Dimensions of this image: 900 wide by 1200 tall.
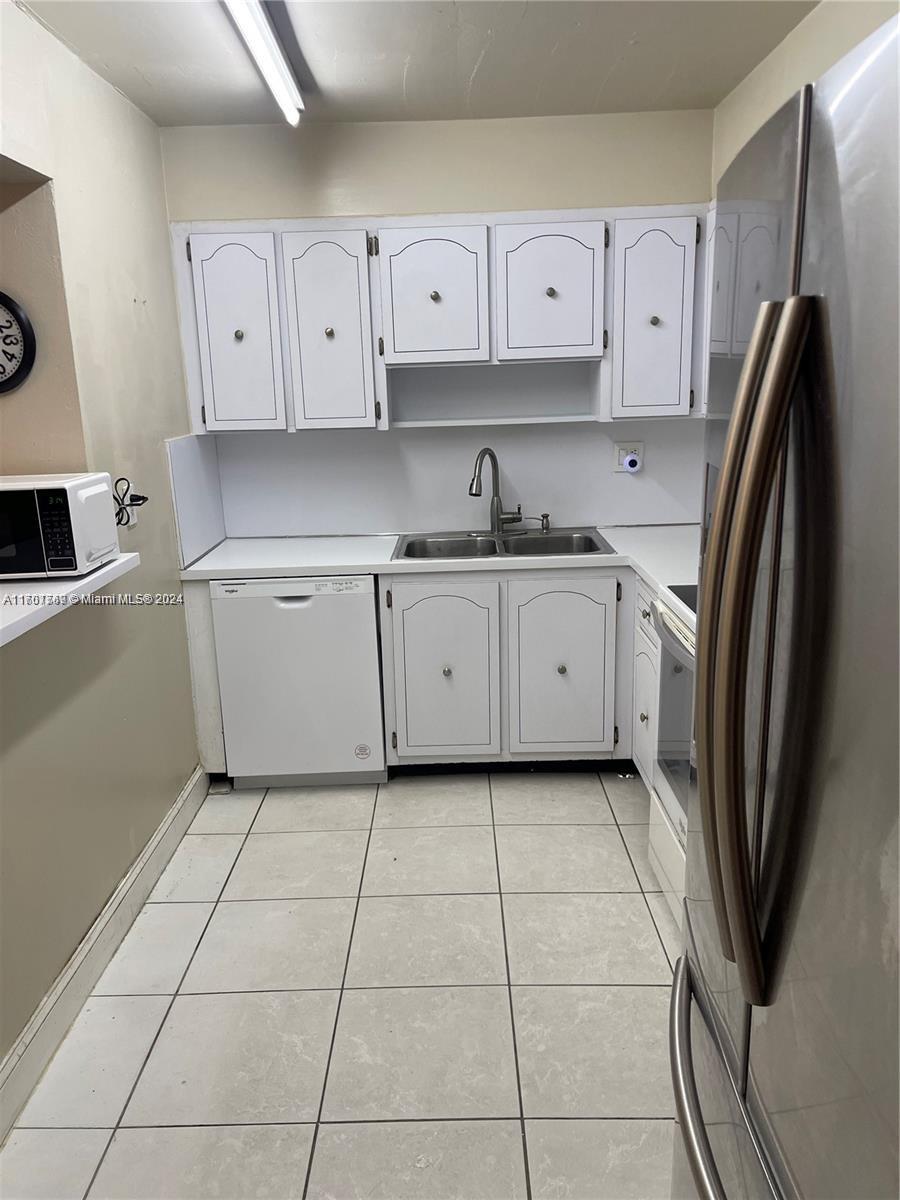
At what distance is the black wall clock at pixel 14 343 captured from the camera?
2.12 meters

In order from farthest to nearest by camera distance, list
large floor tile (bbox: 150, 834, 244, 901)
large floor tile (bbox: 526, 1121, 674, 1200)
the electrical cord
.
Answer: large floor tile (bbox: 150, 834, 244, 901) < the electrical cord < large floor tile (bbox: 526, 1121, 674, 1200)

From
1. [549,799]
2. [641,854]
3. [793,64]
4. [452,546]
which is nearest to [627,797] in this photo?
[549,799]

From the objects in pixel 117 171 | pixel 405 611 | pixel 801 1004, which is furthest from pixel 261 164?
pixel 801 1004

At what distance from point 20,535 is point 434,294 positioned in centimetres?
173

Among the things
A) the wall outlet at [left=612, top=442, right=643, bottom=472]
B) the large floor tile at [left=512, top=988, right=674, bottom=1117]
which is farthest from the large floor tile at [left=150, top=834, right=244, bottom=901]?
the wall outlet at [left=612, top=442, right=643, bottom=472]

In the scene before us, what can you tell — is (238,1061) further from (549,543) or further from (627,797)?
(549,543)

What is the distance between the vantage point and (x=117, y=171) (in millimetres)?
2506

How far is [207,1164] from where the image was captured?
1619mm

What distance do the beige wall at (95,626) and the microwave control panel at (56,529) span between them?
0.22 m

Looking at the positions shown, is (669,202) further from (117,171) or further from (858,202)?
(858,202)

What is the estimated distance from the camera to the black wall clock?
6.94ft

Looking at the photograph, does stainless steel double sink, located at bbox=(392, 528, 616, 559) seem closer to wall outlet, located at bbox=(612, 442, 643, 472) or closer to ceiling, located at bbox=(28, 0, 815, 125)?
wall outlet, located at bbox=(612, 442, 643, 472)

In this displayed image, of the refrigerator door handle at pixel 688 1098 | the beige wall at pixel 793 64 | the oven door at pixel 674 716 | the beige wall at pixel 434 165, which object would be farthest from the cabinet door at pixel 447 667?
the refrigerator door handle at pixel 688 1098

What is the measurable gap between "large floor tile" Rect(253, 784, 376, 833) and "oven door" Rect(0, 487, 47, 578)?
4.57ft
